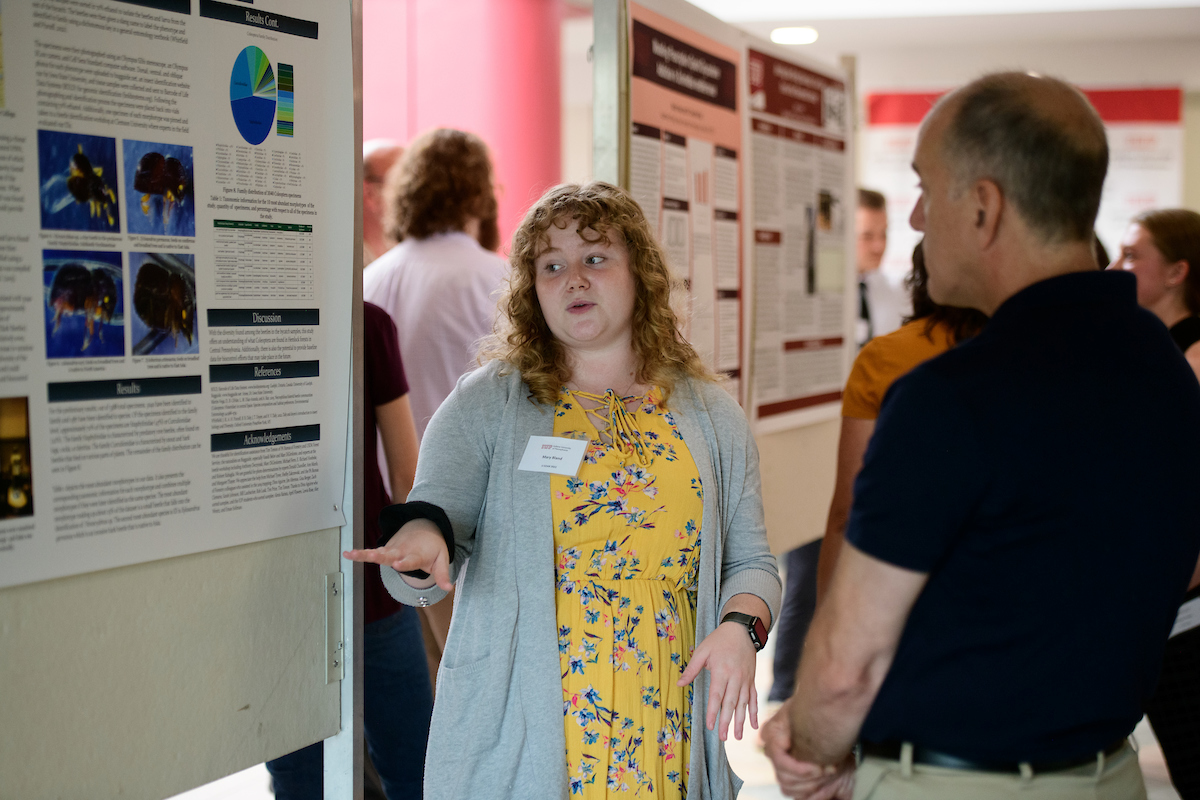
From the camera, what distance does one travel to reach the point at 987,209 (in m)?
1.15

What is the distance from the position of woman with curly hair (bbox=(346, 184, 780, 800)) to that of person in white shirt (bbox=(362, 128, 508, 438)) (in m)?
1.03

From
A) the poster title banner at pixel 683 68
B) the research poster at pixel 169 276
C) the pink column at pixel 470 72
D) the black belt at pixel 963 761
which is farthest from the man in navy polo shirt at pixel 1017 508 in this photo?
the pink column at pixel 470 72

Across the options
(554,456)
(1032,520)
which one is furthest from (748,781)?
(1032,520)

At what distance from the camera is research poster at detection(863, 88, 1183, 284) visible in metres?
7.91

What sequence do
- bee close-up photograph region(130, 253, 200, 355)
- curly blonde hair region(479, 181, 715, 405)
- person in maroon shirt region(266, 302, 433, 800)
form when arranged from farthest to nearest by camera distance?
person in maroon shirt region(266, 302, 433, 800) < curly blonde hair region(479, 181, 715, 405) < bee close-up photograph region(130, 253, 200, 355)

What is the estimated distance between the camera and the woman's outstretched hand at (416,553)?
149 centimetres

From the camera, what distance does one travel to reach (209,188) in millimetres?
1442

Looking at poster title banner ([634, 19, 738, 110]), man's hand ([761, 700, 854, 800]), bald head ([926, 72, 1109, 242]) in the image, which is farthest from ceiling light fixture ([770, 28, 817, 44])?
man's hand ([761, 700, 854, 800])

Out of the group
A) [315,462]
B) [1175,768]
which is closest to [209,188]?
[315,462]

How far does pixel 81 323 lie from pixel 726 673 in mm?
1082

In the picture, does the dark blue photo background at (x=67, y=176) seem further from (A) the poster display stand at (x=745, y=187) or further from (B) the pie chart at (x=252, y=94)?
(A) the poster display stand at (x=745, y=187)

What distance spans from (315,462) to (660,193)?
127 cm

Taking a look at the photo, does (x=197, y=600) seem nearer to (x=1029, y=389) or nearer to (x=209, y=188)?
(x=209, y=188)

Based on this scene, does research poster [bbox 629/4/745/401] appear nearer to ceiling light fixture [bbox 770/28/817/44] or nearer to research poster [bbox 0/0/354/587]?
research poster [bbox 0/0/354/587]
